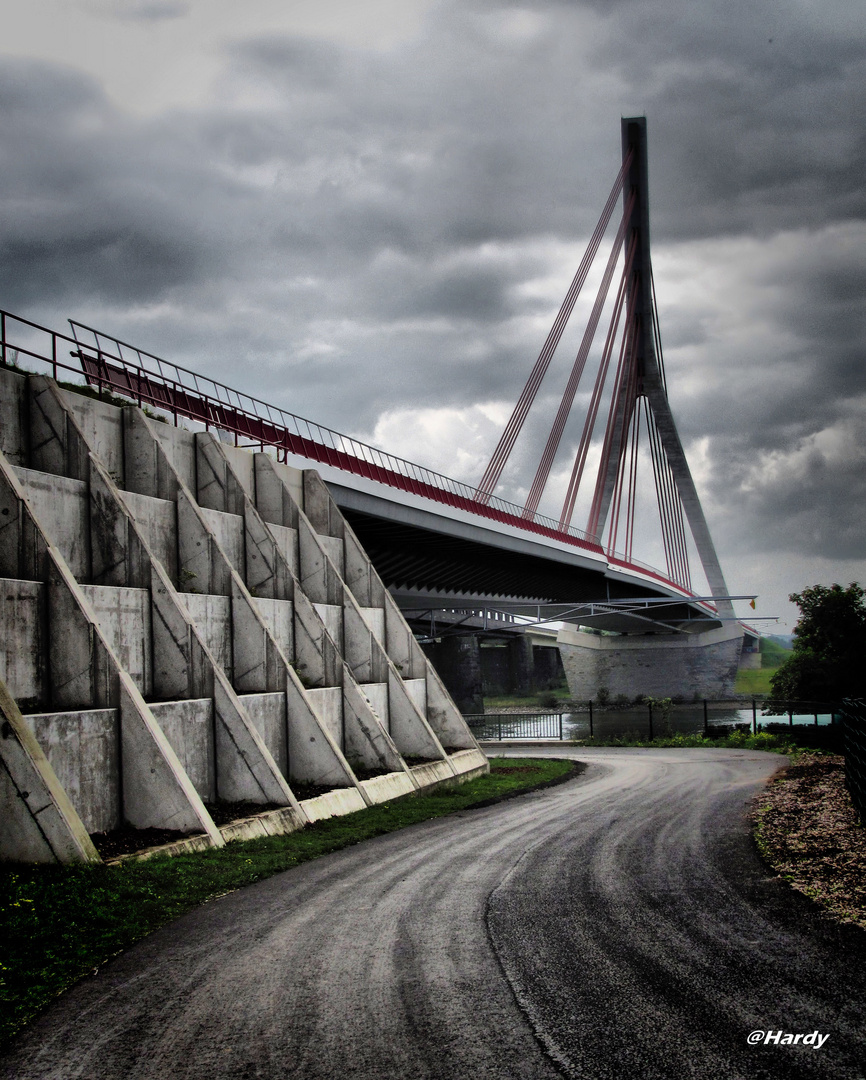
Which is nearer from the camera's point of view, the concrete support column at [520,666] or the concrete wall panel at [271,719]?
the concrete wall panel at [271,719]

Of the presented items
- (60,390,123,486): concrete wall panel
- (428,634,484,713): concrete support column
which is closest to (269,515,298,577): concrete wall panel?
(60,390,123,486): concrete wall panel

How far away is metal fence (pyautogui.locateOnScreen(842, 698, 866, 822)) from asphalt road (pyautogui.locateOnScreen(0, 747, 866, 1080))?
281 cm

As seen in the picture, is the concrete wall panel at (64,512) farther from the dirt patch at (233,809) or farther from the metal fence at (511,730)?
the metal fence at (511,730)

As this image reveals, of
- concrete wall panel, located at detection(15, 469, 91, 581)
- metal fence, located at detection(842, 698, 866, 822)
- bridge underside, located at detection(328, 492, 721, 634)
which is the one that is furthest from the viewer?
bridge underside, located at detection(328, 492, 721, 634)

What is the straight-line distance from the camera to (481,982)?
697 centimetres

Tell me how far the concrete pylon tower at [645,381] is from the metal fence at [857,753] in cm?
4450

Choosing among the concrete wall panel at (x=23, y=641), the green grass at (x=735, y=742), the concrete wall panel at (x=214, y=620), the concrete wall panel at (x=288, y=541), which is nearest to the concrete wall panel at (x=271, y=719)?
the concrete wall panel at (x=214, y=620)

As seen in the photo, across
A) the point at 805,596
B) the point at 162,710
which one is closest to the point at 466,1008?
the point at 162,710

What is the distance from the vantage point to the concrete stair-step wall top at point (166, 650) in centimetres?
1216

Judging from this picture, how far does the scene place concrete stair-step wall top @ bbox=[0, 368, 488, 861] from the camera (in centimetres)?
1216

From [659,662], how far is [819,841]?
238 ft

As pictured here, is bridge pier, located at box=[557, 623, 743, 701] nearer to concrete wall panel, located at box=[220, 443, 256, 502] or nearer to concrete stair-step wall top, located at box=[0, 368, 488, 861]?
concrete stair-step wall top, located at box=[0, 368, 488, 861]

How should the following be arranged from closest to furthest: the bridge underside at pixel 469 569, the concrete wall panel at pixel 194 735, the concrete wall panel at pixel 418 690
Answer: the concrete wall panel at pixel 194 735
the concrete wall panel at pixel 418 690
the bridge underside at pixel 469 569

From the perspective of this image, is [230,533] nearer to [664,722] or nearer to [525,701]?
[664,722]
